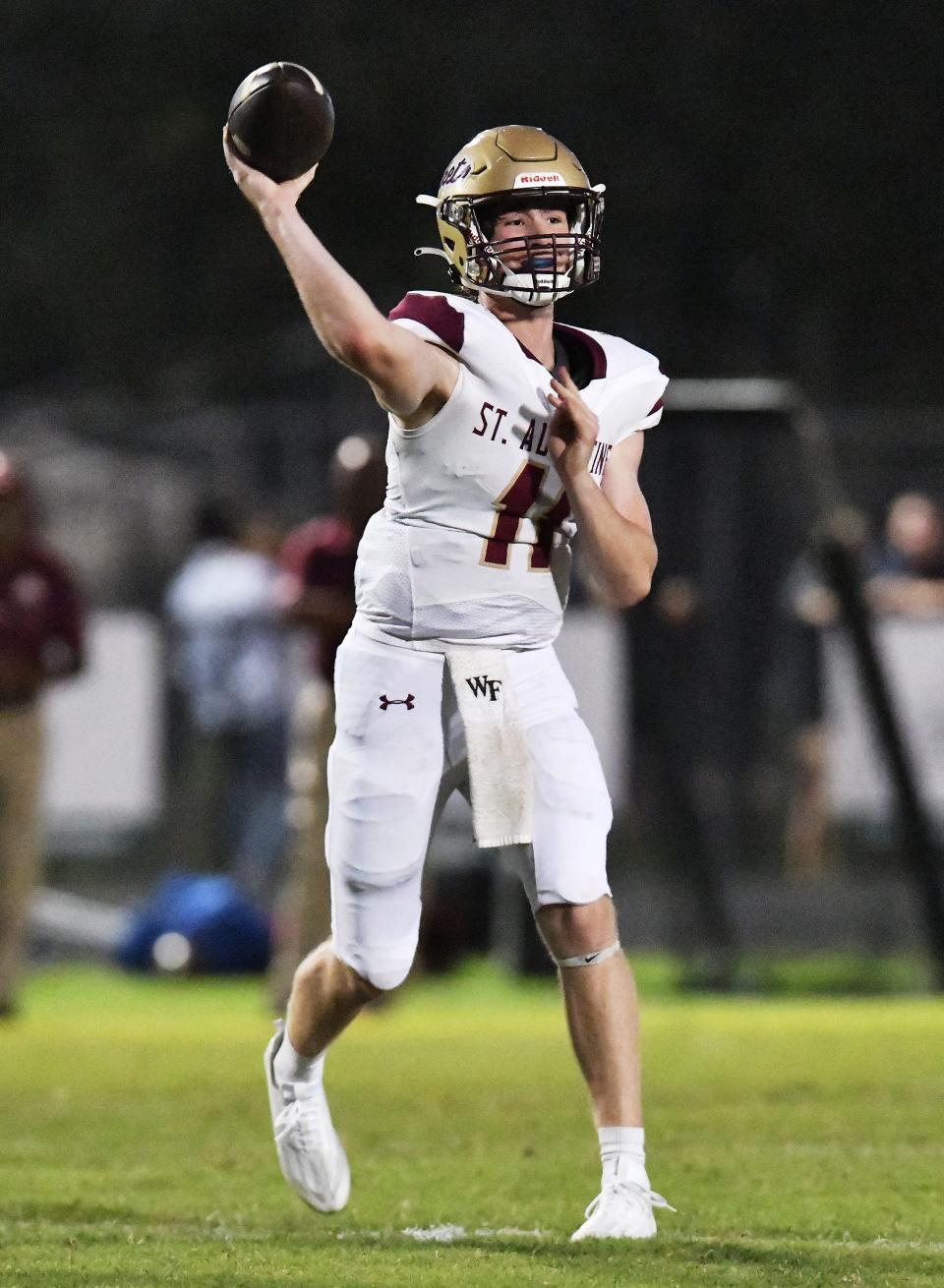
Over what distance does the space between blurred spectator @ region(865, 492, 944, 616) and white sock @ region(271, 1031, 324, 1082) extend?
664 cm

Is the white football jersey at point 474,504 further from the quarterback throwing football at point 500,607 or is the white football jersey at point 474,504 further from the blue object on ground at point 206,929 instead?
the blue object on ground at point 206,929

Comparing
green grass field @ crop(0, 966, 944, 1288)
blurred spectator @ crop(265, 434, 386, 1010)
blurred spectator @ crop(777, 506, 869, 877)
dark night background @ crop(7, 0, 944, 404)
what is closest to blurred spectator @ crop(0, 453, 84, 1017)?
green grass field @ crop(0, 966, 944, 1288)

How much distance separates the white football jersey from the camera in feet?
18.7

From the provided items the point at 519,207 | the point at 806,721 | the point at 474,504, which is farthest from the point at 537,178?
the point at 806,721

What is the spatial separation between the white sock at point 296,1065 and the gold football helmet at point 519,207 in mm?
1732

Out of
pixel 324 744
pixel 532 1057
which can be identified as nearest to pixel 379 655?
pixel 532 1057

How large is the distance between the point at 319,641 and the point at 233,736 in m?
3.21

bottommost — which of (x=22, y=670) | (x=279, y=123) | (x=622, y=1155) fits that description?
(x=622, y=1155)

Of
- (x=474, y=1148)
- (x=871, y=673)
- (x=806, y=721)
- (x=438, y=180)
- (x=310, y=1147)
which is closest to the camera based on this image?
(x=310, y=1147)

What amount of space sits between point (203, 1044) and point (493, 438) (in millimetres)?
4852

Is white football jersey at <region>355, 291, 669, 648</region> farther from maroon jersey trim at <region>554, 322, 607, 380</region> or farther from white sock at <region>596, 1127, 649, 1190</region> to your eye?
white sock at <region>596, 1127, 649, 1190</region>

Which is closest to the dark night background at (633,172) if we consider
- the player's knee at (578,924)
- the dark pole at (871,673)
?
the dark pole at (871,673)

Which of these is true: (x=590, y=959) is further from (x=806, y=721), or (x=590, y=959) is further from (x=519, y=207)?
(x=806, y=721)

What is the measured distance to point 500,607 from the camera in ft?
19.1
